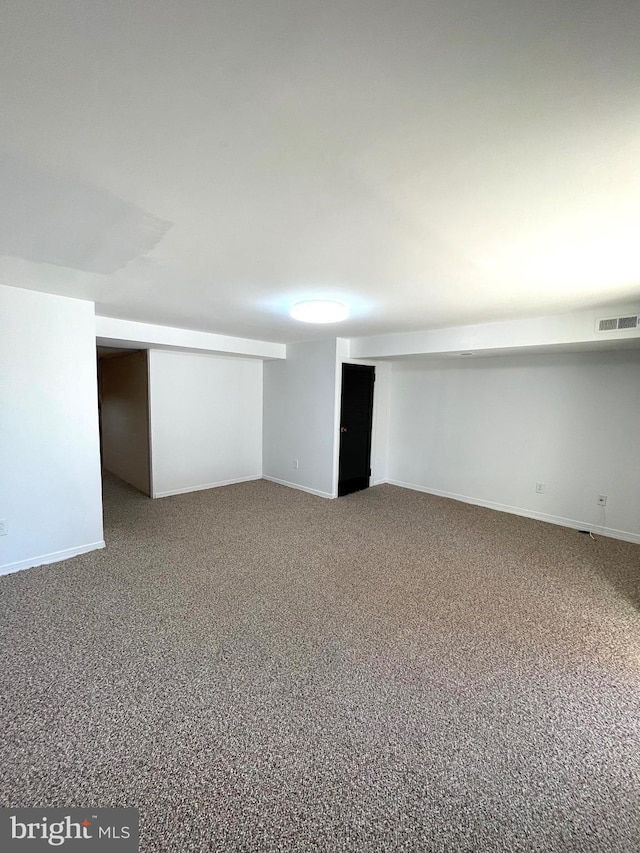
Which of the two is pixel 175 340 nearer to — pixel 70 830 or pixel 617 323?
pixel 70 830

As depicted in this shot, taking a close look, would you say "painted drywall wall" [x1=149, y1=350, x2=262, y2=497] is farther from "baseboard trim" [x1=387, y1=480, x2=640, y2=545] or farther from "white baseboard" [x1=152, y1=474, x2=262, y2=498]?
"baseboard trim" [x1=387, y1=480, x2=640, y2=545]

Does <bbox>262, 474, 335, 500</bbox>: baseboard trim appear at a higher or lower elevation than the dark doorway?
lower

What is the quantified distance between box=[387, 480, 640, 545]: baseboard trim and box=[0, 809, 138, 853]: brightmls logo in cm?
454

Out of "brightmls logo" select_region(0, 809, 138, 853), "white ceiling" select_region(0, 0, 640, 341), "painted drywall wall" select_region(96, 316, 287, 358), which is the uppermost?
"white ceiling" select_region(0, 0, 640, 341)

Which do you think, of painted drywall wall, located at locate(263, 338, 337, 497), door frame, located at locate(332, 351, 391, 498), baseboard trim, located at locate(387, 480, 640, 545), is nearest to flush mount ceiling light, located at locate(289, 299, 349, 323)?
painted drywall wall, located at locate(263, 338, 337, 497)

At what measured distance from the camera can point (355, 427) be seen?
5.28 meters

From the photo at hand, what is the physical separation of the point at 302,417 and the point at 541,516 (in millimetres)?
3326

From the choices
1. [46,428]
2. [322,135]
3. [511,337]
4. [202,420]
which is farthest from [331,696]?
[202,420]

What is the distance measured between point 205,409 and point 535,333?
4290mm

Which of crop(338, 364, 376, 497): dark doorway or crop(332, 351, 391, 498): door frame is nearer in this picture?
crop(332, 351, 391, 498): door frame

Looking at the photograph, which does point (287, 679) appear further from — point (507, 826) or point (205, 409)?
point (205, 409)

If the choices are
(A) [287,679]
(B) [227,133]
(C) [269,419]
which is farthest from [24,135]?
(C) [269,419]

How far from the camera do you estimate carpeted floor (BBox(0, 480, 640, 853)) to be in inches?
51.1

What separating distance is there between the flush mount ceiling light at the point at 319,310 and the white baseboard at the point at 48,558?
9.17 ft
